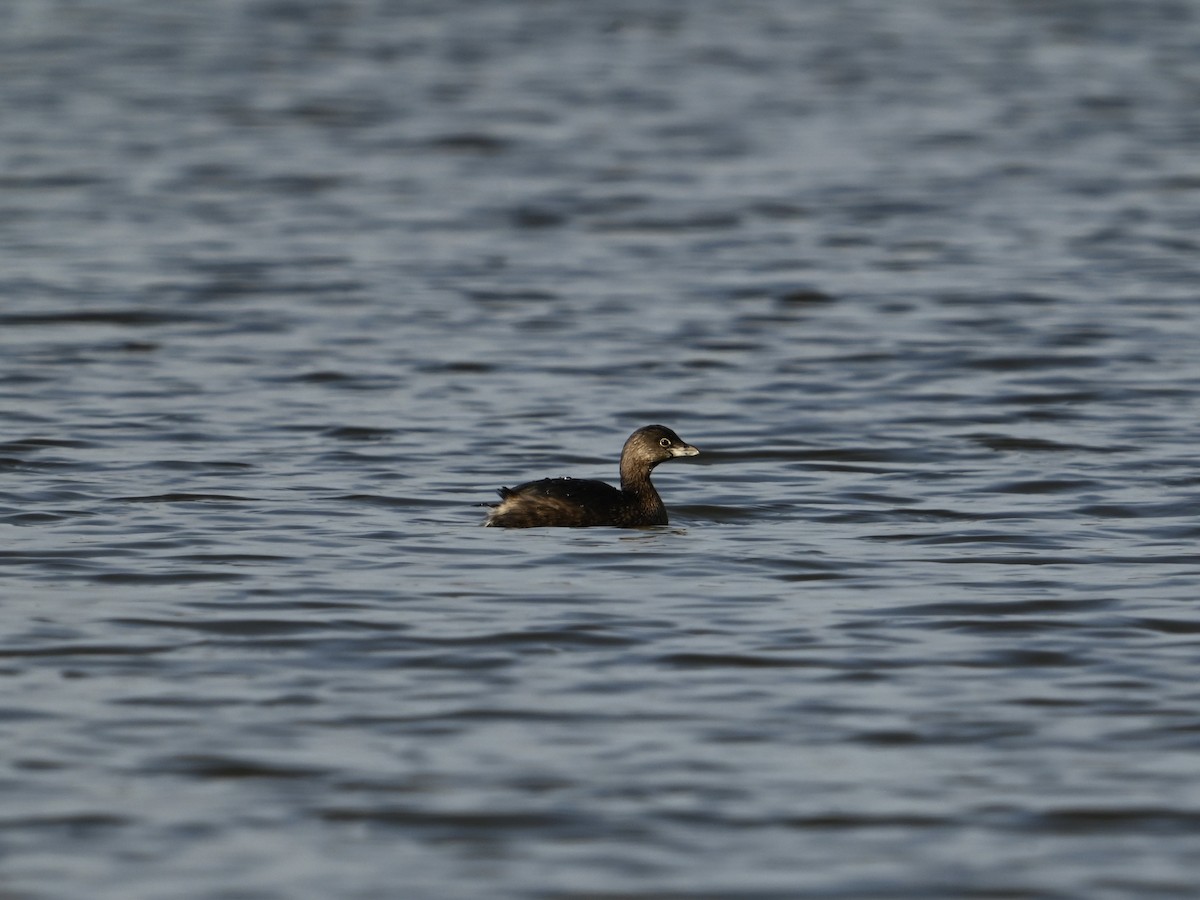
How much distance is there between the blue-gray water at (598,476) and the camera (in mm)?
7965

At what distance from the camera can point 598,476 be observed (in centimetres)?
1471

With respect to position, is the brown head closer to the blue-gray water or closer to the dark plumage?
the dark plumage

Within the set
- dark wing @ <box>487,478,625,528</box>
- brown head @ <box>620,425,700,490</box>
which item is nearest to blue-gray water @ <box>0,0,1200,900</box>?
dark wing @ <box>487,478,625,528</box>

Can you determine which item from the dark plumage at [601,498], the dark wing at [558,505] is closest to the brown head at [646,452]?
the dark plumage at [601,498]

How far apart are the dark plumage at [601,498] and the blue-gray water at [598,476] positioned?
16 cm

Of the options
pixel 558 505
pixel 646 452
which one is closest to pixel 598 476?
pixel 646 452

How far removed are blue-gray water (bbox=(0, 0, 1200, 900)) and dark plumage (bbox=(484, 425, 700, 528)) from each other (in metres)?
0.16

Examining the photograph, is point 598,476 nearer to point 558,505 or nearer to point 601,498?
point 601,498

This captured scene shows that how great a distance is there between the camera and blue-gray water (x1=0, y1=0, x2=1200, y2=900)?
796cm

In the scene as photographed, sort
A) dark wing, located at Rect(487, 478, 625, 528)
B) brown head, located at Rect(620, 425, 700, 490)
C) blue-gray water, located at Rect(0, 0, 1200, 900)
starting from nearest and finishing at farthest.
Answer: blue-gray water, located at Rect(0, 0, 1200, 900) → dark wing, located at Rect(487, 478, 625, 528) → brown head, located at Rect(620, 425, 700, 490)

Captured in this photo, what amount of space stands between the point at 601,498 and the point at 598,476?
1870 mm

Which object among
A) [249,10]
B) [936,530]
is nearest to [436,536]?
[936,530]

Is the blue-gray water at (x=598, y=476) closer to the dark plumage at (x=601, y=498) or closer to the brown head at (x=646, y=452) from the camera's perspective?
the dark plumage at (x=601, y=498)

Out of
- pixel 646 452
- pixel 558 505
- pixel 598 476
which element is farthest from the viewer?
pixel 598 476
